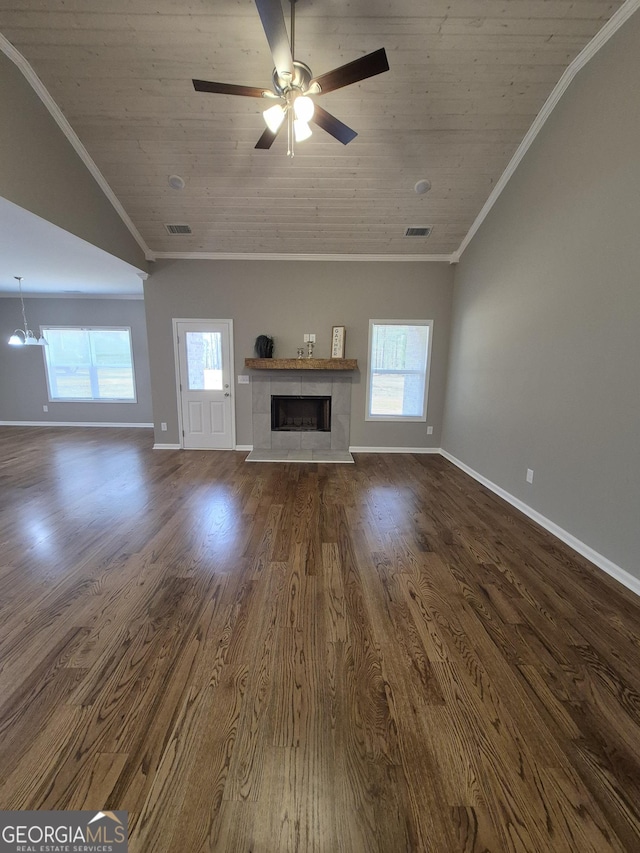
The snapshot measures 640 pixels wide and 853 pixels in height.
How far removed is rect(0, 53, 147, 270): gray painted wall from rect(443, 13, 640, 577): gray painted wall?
454cm

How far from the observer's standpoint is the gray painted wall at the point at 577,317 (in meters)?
2.10

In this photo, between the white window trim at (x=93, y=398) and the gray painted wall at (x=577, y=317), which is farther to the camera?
the white window trim at (x=93, y=398)

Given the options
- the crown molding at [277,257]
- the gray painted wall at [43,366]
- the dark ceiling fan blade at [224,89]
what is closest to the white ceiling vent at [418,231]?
the crown molding at [277,257]

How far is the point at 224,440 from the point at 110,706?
4.07 meters

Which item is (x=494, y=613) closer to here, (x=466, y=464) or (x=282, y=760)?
(x=282, y=760)

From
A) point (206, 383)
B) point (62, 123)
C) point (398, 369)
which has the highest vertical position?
point (62, 123)

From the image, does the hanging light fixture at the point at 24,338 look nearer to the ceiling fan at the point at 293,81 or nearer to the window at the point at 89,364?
the window at the point at 89,364

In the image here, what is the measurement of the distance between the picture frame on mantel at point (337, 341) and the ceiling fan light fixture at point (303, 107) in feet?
9.10

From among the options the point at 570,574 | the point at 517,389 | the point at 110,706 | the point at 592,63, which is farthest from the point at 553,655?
the point at 592,63

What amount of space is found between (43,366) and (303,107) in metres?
7.34

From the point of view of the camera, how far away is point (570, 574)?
214cm

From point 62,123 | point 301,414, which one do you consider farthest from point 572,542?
point 62,123

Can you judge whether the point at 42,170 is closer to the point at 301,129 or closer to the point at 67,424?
the point at 301,129

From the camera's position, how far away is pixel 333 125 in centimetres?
237
